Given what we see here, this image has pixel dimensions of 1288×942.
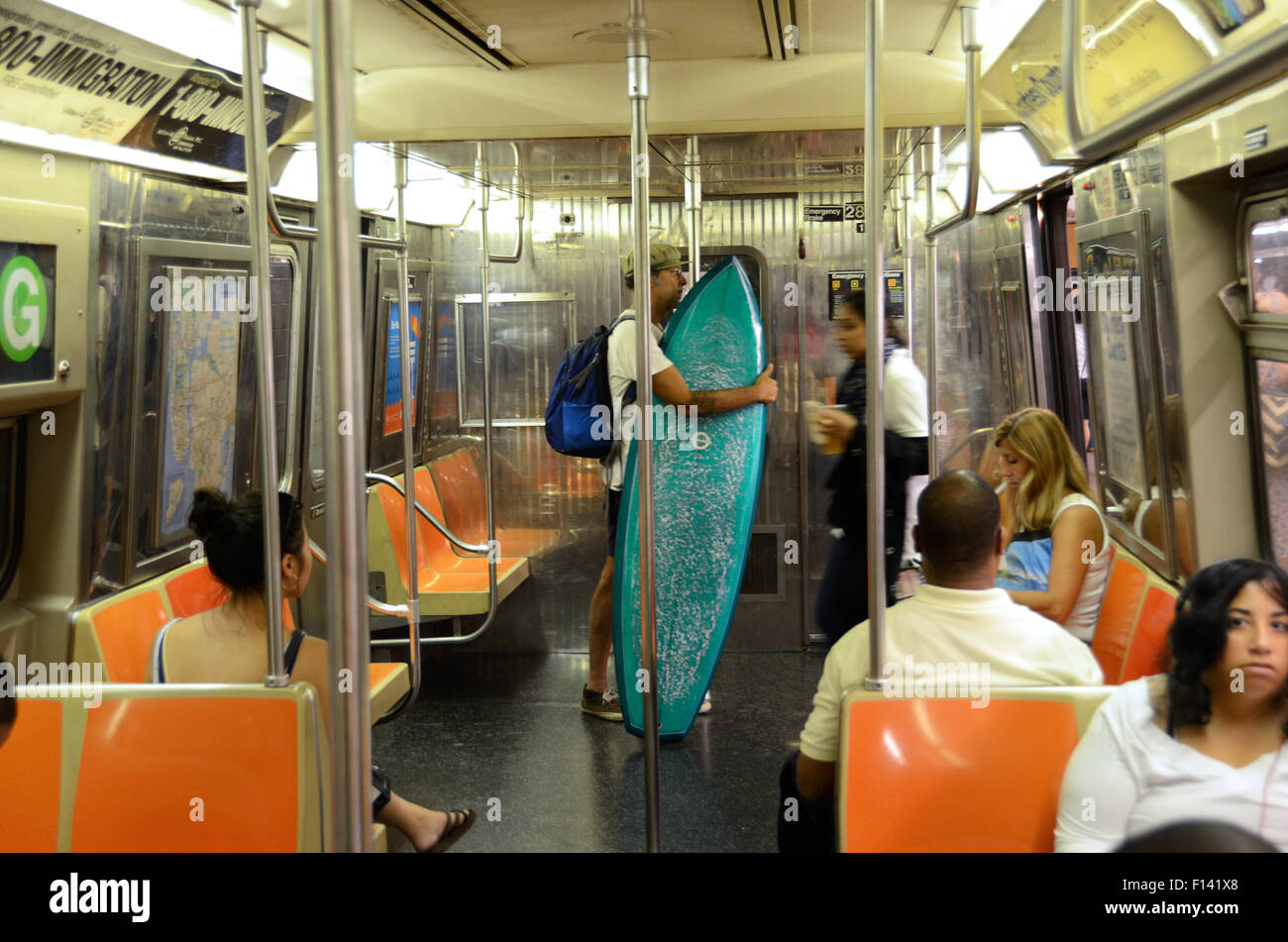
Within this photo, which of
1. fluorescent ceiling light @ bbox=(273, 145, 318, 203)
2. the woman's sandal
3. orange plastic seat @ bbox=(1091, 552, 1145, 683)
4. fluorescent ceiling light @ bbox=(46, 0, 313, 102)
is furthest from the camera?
fluorescent ceiling light @ bbox=(273, 145, 318, 203)

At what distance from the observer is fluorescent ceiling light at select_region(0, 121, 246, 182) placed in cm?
284

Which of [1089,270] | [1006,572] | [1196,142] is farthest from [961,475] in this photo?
[1089,270]

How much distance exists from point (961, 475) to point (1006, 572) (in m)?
1.21

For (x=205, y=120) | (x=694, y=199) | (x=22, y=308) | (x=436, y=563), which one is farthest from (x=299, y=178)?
(x=436, y=563)

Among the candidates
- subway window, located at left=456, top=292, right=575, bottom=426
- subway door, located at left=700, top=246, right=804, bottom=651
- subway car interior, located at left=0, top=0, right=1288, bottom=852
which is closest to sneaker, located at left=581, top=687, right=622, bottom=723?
subway car interior, located at left=0, top=0, right=1288, bottom=852

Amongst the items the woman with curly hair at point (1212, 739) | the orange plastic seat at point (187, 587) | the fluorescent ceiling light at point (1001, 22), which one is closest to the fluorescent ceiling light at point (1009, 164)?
the fluorescent ceiling light at point (1001, 22)

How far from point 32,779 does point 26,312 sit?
1.23m

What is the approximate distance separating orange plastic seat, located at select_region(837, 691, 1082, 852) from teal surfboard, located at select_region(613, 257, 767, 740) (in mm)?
2117

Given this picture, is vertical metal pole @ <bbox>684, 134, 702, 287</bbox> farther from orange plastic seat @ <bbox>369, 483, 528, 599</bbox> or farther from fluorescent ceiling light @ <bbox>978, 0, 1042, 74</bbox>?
orange plastic seat @ <bbox>369, 483, 528, 599</bbox>

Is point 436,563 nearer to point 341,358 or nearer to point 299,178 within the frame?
point 299,178

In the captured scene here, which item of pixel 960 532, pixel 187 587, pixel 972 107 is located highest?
pixel 972 107

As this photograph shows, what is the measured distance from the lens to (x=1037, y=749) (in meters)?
2.16

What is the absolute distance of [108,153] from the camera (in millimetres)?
3229
